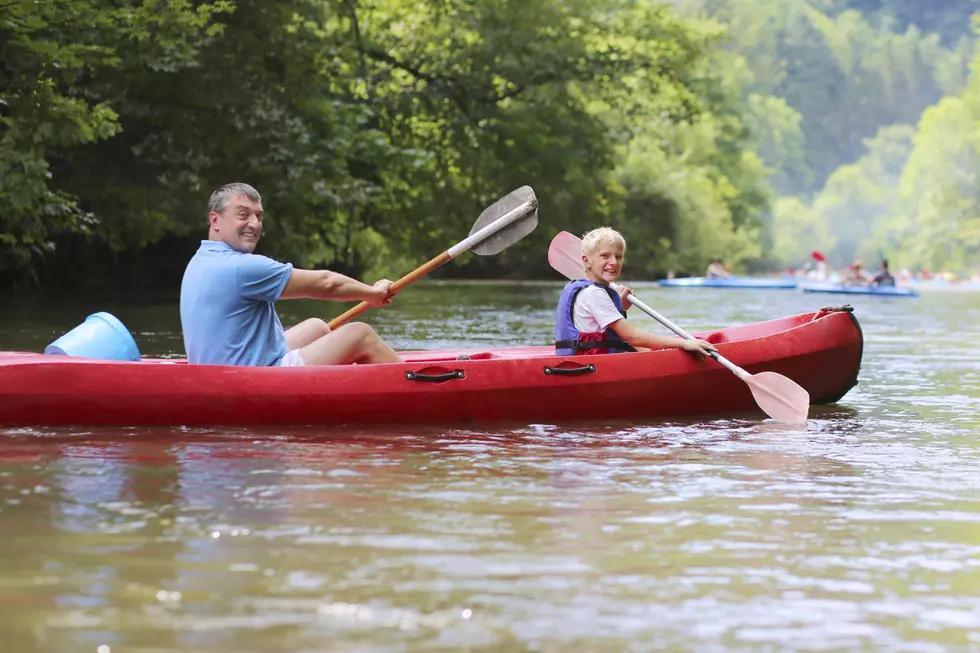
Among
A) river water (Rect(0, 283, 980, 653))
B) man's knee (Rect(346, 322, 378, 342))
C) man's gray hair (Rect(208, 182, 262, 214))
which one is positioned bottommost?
river water (Rect(0, 283, 980, 653))

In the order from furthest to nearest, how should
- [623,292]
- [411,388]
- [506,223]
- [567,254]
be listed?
[567,254], [506,223], [623,292], [411,388]

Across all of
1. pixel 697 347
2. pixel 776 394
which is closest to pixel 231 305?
pixel 697 347

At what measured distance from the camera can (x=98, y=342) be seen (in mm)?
7141

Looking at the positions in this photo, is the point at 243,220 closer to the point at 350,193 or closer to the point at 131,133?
the point at 131,133

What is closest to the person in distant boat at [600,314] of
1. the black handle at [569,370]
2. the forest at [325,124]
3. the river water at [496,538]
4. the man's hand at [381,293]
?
the black handle at [569,370]

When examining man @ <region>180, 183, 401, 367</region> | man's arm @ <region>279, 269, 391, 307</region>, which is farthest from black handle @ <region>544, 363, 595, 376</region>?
man's arm @ <region>279, 269, 391, 307</region>

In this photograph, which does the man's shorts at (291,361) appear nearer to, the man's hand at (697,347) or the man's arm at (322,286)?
the man's arm at (322,286)

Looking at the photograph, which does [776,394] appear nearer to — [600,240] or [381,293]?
[600,240]

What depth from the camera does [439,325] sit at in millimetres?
16078

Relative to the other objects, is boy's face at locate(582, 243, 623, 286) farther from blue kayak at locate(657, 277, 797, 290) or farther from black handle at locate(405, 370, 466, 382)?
blue kayak at locate(657, 277, 797, 290)

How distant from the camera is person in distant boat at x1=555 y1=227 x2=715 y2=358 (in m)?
7.32

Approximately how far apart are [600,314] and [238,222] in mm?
1936

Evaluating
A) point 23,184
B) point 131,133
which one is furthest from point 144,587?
point 131,133

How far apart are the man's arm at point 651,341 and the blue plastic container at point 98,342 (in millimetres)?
2416
